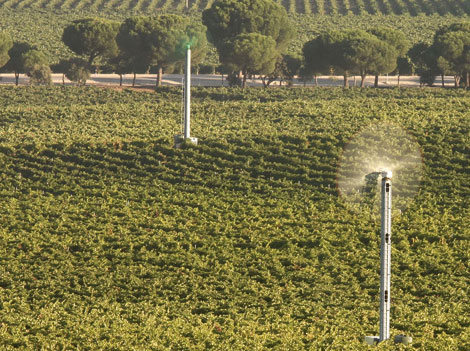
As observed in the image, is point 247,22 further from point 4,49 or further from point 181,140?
point 181,140

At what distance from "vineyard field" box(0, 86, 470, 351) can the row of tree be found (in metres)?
30.0

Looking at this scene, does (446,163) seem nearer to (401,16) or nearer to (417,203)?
(417,203)

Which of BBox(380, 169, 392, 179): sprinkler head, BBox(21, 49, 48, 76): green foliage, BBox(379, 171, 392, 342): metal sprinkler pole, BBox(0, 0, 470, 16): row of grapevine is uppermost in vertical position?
BBox(0, 0, 470, 16): row of grapevine

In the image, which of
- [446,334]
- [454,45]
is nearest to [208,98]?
[454,45]

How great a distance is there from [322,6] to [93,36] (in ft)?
290

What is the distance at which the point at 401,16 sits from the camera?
181875 millimetres

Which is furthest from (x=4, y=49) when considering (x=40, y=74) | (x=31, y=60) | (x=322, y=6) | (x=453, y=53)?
(x=322, y=6)

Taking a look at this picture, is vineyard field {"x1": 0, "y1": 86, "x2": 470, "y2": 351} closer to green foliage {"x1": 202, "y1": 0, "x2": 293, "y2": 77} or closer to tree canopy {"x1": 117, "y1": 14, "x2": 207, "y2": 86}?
tree canopy {"x1": 117, "y1": 14, "x2": 207, "y2": 86}

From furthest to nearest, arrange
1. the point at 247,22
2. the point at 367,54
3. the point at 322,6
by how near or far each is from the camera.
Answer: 1. the point at 322,6
2. the point at 247,22
3. the point at 367,54

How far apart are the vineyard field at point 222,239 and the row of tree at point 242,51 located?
98.4 feet

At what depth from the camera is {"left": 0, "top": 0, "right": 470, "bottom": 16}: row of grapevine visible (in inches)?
7436

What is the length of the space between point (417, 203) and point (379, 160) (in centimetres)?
863

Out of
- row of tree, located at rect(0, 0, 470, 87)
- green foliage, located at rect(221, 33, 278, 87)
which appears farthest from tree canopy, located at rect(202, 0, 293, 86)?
green foliage, located at rect(221, 33, 278, 87)

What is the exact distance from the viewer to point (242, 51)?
111125 millimetres
